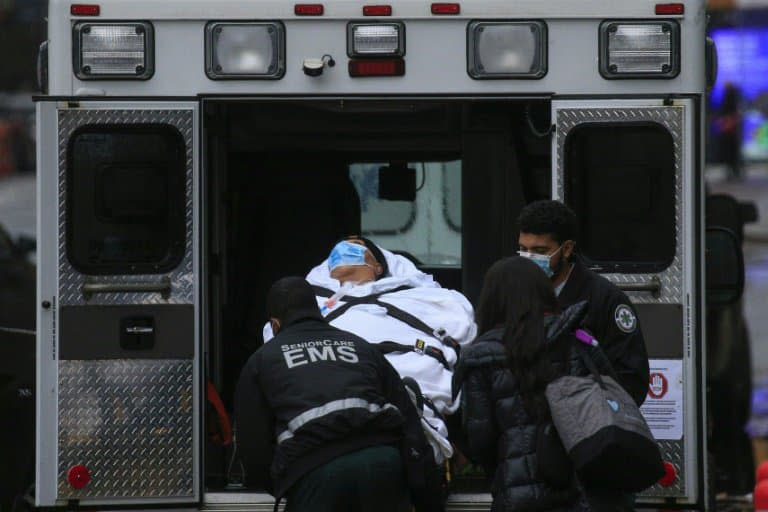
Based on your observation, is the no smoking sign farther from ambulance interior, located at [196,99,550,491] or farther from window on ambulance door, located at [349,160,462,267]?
window on ambulance door, located at [349,160,462,267]

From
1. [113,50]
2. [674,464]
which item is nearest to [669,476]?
[674,464]

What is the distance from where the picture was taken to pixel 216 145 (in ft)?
24.3

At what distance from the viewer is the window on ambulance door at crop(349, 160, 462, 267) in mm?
7855

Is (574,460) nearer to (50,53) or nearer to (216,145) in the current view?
(50,53)

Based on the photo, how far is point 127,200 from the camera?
6.04 m

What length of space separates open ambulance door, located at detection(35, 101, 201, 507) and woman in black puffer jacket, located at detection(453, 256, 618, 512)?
1.48m

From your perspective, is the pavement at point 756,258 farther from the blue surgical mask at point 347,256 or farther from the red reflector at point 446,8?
the red reflector at point 446,8

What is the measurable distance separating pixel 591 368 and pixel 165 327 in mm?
1846

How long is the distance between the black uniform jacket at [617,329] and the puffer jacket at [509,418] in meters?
0.43

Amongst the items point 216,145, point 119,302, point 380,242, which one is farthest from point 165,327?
point 380,242

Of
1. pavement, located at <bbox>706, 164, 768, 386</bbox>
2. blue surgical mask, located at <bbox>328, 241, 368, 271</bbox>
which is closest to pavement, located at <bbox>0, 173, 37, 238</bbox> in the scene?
pavement, located at <bbox>706, 164, 768, 386</bbox>

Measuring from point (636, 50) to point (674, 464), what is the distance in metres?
1.57

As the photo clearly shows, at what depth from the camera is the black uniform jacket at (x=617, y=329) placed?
525 centimetres

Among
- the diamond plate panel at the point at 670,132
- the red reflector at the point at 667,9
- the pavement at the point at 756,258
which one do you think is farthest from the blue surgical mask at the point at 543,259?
the pavement at the point at 756,258
